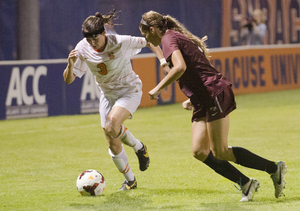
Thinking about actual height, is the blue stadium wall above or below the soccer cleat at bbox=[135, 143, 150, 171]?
above

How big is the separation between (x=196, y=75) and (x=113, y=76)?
4.67ft

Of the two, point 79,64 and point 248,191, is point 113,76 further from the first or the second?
point 248,191

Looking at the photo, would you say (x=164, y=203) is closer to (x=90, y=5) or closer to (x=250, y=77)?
(x=90, y=5)

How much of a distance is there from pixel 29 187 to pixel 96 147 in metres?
2.88

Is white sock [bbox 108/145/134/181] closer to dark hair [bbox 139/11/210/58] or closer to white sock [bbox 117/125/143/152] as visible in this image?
white sock [bbox 117/125/143/152]

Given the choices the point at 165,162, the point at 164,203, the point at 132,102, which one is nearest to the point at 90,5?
the point at 165,162

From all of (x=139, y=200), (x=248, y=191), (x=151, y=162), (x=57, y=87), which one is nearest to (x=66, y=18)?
(x=57, y=87)

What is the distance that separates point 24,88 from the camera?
12.3 meters

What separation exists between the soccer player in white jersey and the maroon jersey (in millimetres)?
1048

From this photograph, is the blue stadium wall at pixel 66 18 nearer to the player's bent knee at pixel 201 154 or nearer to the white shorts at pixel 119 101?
the white shorts at pixel 119 101

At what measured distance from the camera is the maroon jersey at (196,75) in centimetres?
493

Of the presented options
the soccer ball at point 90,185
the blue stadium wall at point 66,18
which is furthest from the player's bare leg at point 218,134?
the blue stadium wall at point 66,18

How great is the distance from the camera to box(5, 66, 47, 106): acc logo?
1223 cm

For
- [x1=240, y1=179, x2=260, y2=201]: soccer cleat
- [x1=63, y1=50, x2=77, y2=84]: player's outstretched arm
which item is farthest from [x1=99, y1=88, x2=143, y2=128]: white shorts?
[x1=240, y1=179, x2=260, y2=201]: soccer cleat
